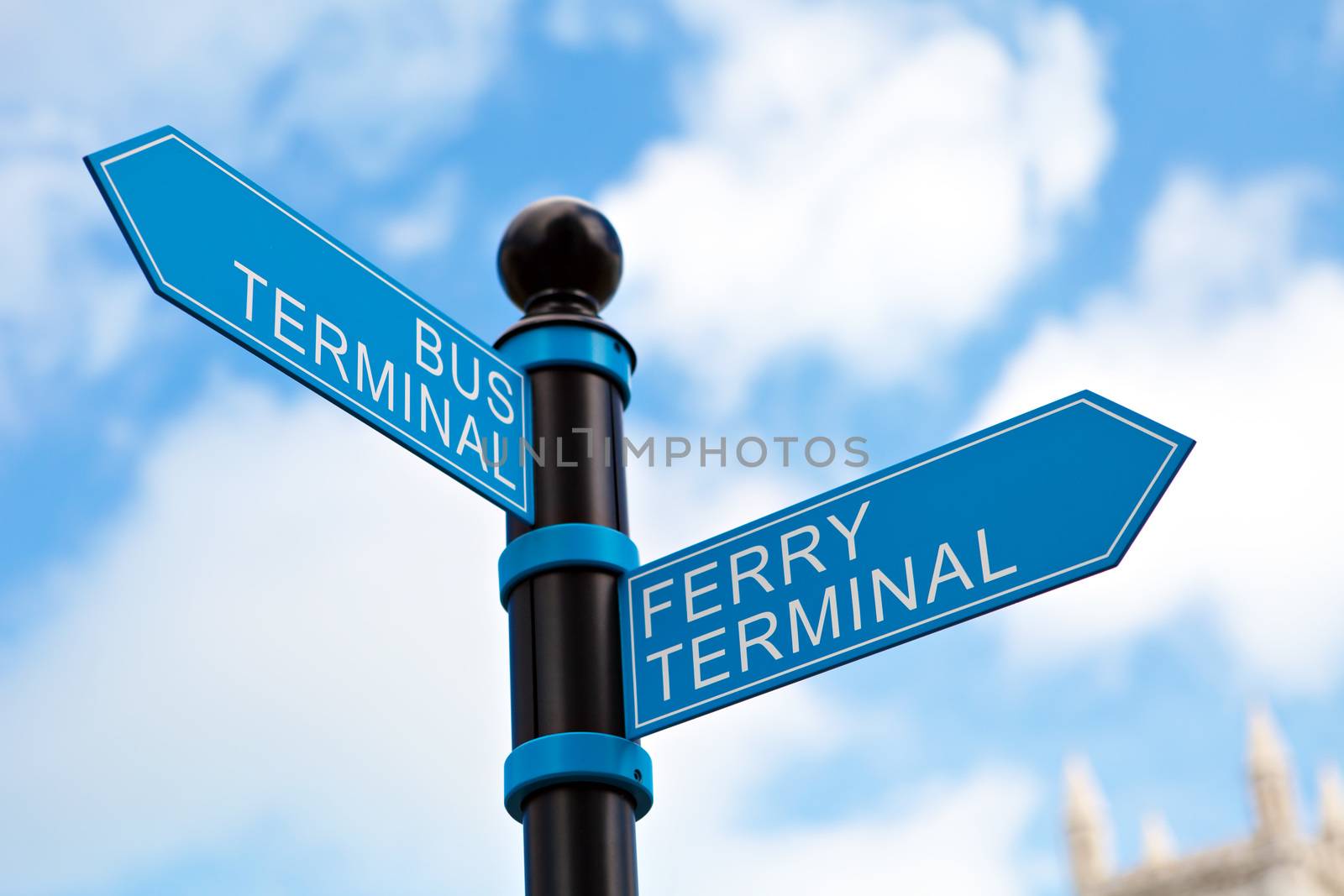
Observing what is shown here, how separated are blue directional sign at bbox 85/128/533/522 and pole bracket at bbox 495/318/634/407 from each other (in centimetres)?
13

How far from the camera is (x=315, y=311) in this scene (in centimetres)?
332

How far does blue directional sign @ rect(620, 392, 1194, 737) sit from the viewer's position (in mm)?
3266

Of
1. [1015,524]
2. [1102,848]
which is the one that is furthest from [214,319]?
[1102,848]

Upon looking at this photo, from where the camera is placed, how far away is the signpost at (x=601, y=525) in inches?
126

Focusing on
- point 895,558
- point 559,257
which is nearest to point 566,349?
point 559,257

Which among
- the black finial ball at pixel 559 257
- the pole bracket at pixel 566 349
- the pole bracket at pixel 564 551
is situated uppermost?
the black finial ball at pixel 559 257

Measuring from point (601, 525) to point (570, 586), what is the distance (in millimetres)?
160

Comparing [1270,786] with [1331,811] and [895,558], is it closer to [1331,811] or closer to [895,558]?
[1331,811]

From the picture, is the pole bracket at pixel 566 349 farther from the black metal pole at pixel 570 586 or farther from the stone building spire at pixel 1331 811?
the stone building spire at pixel 1331 811

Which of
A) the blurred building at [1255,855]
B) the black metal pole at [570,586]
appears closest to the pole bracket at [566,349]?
the black metal pole at [570,586]

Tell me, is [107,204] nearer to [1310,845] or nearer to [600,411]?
[600,411]

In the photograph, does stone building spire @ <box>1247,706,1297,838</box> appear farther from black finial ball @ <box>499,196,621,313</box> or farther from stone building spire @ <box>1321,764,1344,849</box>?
black finial ball @ <box>499,196,621,313</box>

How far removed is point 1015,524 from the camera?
3336 mm

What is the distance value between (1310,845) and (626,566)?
67.3 metres
